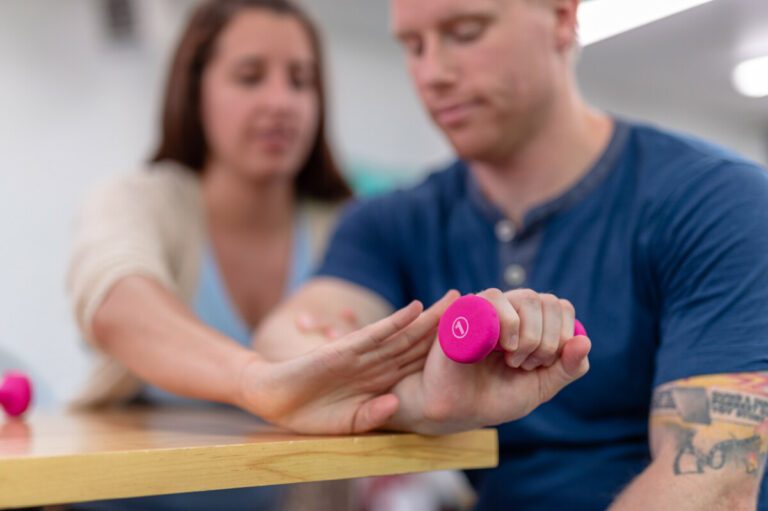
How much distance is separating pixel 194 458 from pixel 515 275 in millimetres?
388

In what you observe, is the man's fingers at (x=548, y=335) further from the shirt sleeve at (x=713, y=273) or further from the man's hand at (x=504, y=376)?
the shirt sleeve at (x=713, y=273)

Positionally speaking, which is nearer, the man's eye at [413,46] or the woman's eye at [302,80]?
the man's eye at [413,46]

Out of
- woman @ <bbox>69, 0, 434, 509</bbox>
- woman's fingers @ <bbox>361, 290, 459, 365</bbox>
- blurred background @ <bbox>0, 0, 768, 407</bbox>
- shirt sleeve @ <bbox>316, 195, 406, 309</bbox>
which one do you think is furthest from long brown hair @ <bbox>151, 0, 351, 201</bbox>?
blurred background @ <bbox>0, 0, 768, 407</bbox>

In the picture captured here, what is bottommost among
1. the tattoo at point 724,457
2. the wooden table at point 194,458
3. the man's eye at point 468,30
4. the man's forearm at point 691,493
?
the man's forearm at point 691,493

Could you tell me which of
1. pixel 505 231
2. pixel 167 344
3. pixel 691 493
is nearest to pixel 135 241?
pixel 167 344

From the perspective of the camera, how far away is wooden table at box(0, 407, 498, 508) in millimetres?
414

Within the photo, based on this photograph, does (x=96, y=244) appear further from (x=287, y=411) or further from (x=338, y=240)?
(x=287, y=411)

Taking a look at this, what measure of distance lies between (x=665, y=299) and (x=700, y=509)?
181 millimetres

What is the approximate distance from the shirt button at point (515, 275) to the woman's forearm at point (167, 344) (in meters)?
0.24

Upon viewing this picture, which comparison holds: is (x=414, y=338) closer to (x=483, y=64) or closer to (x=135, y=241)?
(x=483, y=64)

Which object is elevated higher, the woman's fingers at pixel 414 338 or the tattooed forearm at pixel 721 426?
the woman's fingers at pixel 414 338

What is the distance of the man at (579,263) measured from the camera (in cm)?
56

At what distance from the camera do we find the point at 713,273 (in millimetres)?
619

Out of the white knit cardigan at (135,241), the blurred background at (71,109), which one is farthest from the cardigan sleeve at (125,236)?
the blurred background at (71,109)
